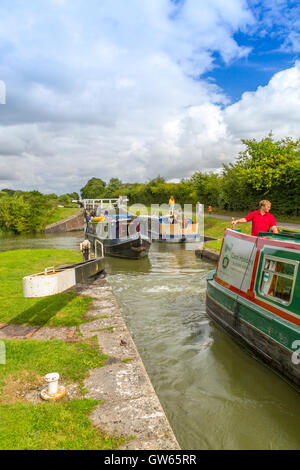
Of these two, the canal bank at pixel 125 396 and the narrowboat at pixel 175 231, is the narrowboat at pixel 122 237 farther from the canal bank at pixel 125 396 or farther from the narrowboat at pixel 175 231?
the canal bank at pixel 125 396

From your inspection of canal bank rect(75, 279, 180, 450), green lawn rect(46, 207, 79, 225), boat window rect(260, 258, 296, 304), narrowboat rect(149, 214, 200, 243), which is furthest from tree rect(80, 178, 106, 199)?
canal bank rect(75, 279, 180, 450)

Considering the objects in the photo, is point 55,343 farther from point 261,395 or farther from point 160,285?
point 160,285

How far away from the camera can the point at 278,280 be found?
16.9 feet

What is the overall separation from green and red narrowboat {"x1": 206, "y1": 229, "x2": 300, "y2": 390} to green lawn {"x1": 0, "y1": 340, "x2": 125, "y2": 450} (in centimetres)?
273

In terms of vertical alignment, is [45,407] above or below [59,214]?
below

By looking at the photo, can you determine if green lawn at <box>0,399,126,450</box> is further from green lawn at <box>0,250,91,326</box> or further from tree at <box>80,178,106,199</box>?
tree at <box>80,178,106,199</box>

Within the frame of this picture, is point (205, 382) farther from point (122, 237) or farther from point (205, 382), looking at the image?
point (122, 237)

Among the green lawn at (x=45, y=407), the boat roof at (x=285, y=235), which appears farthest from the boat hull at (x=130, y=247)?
the green lawn at (x=45, y=407)

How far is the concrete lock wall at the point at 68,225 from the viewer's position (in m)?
36.7

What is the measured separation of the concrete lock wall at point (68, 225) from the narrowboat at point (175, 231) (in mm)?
17352

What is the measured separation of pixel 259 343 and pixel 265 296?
0.82 meters

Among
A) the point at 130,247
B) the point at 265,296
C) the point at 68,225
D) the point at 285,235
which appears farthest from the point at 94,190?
the point at 265,296

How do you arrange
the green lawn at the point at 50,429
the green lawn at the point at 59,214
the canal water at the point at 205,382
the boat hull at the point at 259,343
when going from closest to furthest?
the green lawn at the point at 50,429
the canal water at the point at 205,382
the boat hull at the point at 259,343
the green lawn at the point at 59,214

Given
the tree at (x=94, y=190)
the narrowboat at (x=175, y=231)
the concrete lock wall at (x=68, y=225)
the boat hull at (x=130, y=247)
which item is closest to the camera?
the boat hull at (x=130, y=247)
